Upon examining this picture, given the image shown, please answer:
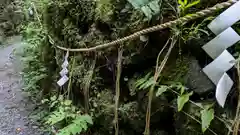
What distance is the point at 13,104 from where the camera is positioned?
3881 mm

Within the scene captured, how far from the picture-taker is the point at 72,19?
276cm

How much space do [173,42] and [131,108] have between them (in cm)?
56

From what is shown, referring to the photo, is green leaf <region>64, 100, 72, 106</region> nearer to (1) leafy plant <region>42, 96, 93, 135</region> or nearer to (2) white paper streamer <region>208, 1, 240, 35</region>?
(1) leafy plant <region>42, 96, 93, 135</region>

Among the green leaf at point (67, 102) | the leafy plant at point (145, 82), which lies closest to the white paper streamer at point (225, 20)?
the leafy plant at point (145, 82)

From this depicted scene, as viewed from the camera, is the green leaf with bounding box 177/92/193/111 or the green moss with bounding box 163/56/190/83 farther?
the green moss with bounding box 163/56/190/83

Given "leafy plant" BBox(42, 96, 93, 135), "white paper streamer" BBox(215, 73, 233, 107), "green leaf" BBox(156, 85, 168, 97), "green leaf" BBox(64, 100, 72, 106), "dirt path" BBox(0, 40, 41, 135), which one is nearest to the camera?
"white paper streamer" BBox(215, 73, 233, 107)

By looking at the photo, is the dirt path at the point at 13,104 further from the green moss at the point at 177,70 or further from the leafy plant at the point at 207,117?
the leafy plant at the point at 207,117

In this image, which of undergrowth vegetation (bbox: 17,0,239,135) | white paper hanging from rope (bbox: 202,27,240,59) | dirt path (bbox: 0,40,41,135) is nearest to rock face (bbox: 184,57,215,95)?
undergrowth vegetation (bbox: 17,0,239,135)

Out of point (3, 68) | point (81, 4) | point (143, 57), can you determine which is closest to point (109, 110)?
point (143, 57)

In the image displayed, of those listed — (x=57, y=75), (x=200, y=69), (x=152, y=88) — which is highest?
(x=200, y=69)

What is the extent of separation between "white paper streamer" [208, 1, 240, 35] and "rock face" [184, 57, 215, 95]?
215 millimetres

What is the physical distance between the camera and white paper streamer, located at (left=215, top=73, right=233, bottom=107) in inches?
54.6

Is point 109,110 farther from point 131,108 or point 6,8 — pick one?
point 6,8

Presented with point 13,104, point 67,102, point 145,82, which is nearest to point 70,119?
Answer: point 67,102
